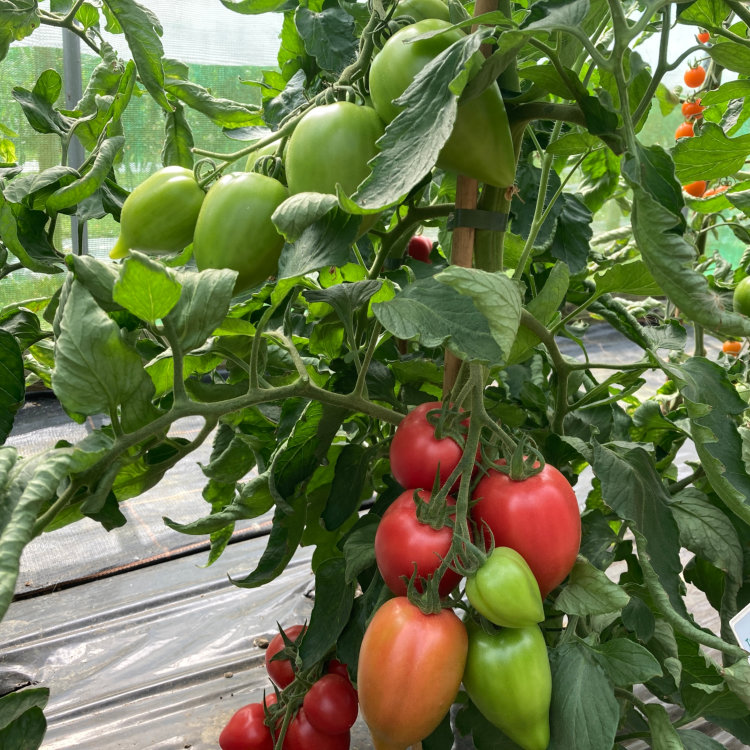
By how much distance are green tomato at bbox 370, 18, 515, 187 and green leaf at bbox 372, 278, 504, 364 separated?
7 centimetres

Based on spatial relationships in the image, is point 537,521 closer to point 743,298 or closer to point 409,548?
point 409,548

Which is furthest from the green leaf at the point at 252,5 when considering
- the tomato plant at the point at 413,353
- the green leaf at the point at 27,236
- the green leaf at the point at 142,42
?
the green leaf at the point at 27,236

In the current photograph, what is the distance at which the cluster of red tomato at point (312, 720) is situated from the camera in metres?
0.66

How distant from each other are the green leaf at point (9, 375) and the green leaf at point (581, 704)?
37cm

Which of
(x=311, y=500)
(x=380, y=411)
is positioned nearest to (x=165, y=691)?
(x=311, y=500)

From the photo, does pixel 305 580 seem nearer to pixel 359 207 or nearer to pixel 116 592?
pixel 116 592

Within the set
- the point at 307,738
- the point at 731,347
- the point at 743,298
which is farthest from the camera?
the point at 731,347

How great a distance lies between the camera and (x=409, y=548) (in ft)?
1.39

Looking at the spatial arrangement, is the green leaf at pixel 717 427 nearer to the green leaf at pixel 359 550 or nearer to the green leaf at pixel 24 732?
the green leaf at pixel 359 550

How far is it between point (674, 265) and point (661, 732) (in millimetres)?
312

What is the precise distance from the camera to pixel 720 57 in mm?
497

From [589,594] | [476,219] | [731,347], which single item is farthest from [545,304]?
[731,347]

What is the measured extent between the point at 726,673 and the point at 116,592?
102 centimetres

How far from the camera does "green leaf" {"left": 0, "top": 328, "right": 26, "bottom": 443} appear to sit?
1.56 feet
